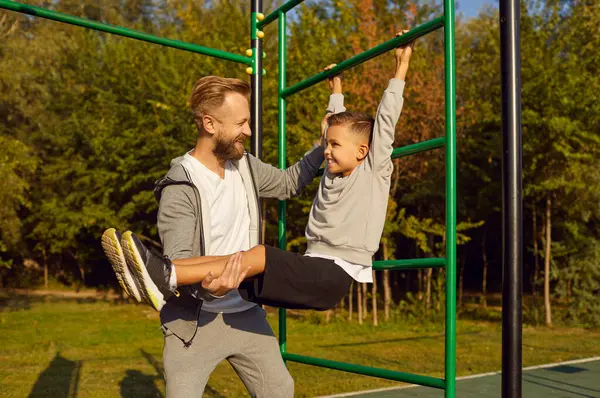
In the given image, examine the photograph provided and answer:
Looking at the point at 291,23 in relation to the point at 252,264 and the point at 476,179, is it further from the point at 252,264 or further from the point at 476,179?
the point at 252,264

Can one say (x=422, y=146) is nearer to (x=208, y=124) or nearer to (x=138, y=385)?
(x=208, y=124)

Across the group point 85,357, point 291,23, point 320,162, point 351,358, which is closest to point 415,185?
point 351,358

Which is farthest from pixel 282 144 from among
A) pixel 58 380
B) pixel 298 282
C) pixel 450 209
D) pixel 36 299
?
pixel 36 299

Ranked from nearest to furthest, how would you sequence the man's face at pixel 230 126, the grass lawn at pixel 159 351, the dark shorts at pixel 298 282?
the dark shorts at pixel 298 282, the man's face at pixel 230 126, the grass lawn at pixel 159 351

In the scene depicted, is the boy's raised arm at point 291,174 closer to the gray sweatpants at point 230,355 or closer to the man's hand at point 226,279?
the gray sweatpants at point 230,355

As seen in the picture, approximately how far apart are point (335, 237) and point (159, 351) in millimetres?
7838

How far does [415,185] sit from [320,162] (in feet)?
32.4

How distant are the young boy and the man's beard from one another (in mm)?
382

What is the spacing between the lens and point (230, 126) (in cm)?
284

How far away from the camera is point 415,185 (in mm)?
12914

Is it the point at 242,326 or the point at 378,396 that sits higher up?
the point at 242,326

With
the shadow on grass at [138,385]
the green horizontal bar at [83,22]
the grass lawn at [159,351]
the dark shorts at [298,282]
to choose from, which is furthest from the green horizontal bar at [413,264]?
the shadow on grass at [138,385]

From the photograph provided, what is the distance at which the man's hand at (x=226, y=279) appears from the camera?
7.97 feet

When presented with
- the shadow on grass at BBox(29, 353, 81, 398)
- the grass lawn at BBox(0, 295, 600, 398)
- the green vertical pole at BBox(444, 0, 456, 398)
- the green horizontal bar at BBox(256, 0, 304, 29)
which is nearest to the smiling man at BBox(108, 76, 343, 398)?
the green vertical pole at BBox(444, 0, 456, 398)
